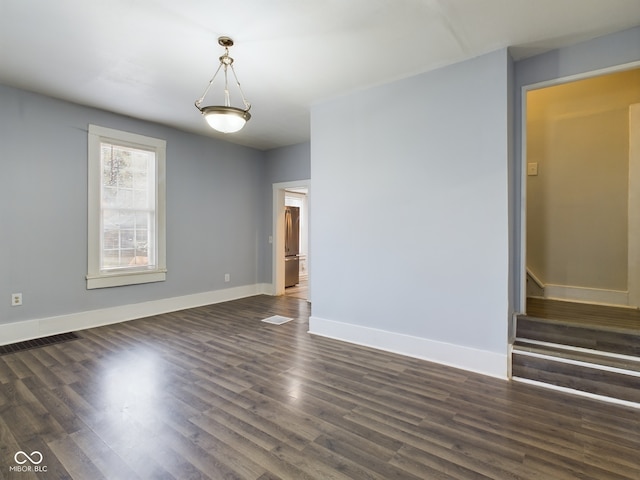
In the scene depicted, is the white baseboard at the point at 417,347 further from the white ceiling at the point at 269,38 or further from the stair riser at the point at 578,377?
the white ceiling at the point at 269,38

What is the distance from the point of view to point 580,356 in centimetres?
265

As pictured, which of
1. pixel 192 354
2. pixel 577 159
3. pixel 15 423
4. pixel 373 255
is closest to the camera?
pixel 15 423

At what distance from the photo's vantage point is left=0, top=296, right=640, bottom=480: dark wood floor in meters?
1.79

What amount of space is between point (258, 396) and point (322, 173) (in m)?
2.58

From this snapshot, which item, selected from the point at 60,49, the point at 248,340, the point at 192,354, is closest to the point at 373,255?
the point at 248,340

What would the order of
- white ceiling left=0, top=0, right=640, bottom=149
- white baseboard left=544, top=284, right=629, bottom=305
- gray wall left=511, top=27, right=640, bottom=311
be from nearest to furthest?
white ceiling left=0, top=0, right=640, bottom=149 → gray wall left=511, top=27, right=640, bottom=311 → white baseboard left=544, top=284, right=629, bottom=305

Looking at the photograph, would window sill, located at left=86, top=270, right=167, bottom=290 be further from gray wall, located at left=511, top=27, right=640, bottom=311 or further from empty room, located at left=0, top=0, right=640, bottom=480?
gray wall, located at left=511, top=27, right=640, bottom=311

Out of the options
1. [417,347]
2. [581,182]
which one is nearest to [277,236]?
[417,347]

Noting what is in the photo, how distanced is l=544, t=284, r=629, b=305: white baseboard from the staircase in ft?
3.22

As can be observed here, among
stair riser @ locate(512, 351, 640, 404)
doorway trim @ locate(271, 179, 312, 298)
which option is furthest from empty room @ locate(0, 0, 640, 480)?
doorway trim @ locate(271, 179, 312, 298)

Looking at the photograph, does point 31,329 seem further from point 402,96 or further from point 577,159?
point 577,159

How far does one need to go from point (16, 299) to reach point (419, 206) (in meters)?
4.56

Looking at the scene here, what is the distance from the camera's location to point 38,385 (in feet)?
8.80

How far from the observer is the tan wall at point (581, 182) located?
12.0 ft
